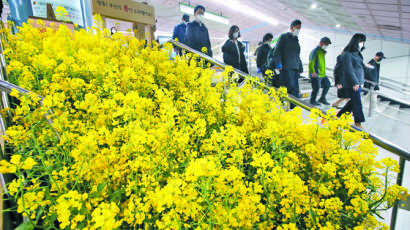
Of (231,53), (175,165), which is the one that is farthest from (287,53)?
→ (175,165)

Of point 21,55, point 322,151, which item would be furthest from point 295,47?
point 21,55

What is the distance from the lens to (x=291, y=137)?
1.37 meters

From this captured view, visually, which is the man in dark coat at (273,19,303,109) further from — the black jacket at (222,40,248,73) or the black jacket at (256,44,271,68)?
the black jacket at (256,44,271,68)

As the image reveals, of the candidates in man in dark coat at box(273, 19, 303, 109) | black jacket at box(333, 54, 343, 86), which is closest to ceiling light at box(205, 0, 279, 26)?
man in dark coat at box(273, 19, 303, 109)

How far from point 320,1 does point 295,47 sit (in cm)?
510

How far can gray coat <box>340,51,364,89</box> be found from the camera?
326 centimetres

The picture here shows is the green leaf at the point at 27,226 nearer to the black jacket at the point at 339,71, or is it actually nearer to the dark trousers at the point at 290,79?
the dark trousers at the point at 290,79

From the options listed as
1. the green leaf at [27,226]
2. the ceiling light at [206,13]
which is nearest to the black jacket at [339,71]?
the green leaf at [27,226]

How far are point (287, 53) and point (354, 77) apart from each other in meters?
1.06

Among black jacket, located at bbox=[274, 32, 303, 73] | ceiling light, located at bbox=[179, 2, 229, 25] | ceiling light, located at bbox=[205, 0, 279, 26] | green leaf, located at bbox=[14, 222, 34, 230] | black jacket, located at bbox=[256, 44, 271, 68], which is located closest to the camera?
green leaf, located at bbox=[14, 222, 34, 230]

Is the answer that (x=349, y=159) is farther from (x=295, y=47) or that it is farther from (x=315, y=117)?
(x=295, y=47)

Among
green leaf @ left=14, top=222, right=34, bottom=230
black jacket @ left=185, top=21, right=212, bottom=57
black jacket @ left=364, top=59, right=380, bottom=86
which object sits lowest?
green leaf @ left=14, top=222, right=34, bottom=230

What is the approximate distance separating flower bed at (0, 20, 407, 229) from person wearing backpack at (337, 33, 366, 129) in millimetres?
2231

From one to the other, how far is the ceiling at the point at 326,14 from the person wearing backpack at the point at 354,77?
3.25 meters
